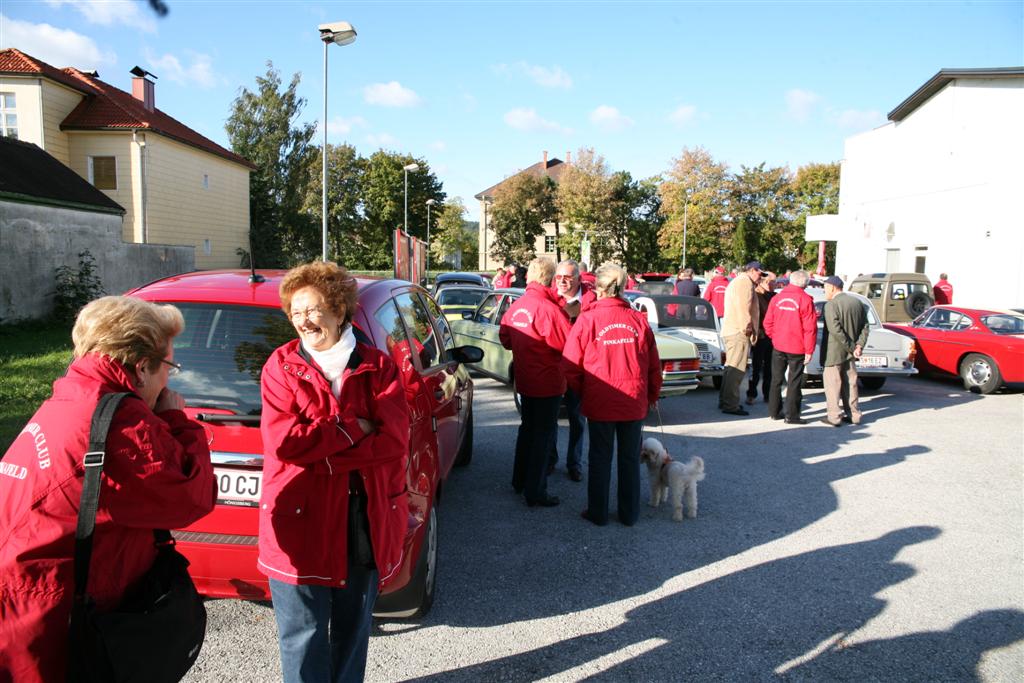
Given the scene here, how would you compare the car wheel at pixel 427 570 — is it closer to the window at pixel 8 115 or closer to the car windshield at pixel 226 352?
the car windshield at pixel 226 352

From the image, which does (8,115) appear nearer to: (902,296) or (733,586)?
(902,296)

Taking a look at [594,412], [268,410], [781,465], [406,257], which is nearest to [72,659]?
[268,410]

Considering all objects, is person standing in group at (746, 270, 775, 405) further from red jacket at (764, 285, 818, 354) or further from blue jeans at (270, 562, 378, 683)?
blue jeans at (270, 562, 378, 683)

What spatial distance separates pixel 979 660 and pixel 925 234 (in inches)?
1058

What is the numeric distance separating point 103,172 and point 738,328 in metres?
29.6

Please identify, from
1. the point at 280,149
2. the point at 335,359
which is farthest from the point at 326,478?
the point at 280,149

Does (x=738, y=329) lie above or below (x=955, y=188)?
below

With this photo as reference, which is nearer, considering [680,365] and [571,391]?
[571,391]

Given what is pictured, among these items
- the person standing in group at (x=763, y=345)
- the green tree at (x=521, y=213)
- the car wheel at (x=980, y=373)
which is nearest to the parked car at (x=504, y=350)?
the person standing in group at (x=763, y=345)

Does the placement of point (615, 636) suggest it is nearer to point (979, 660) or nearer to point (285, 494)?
point (979, 660)

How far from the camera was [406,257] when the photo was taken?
20.7 metres

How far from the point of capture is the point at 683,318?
11711 millimetres

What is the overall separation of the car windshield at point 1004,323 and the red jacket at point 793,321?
5.05 meters

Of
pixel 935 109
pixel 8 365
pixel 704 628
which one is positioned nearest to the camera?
pixel 704 628
